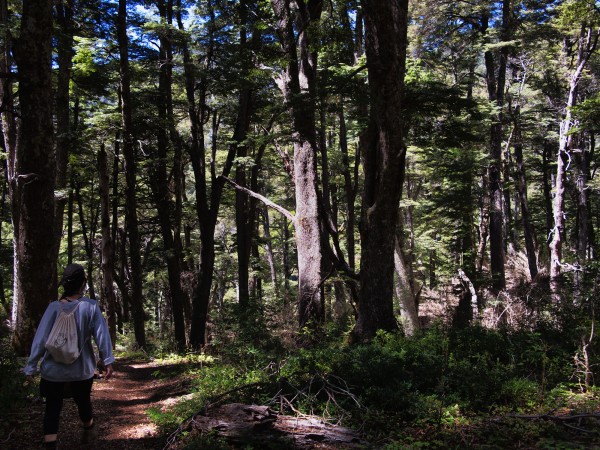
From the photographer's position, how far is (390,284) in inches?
298

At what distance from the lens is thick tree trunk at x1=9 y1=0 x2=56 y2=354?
593 centimetres

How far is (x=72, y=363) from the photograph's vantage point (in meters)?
4.09

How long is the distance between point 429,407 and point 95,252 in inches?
1117

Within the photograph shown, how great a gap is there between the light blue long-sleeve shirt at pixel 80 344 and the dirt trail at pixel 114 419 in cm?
101

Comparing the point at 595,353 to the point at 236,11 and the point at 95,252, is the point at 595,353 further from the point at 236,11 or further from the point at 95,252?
the point at 95,252

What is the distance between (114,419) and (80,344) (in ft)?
9.09

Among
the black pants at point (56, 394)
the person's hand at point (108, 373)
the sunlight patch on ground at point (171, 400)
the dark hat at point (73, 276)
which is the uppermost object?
the dark hat at point (73, 276)

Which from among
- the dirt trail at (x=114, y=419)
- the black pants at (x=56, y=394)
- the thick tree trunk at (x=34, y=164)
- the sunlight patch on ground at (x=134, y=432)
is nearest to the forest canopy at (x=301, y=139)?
the thick tree trunk at (x=34, y=164)

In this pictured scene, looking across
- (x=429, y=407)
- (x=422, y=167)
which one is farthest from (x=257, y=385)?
(x=422, y=167)

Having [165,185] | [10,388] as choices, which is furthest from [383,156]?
[165,185]

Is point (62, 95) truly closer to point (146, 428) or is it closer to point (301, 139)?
point (301, 139)

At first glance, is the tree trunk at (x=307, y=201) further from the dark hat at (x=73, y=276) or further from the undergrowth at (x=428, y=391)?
the dark hat at (x=73, y=276)

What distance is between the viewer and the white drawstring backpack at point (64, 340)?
3.96 metres

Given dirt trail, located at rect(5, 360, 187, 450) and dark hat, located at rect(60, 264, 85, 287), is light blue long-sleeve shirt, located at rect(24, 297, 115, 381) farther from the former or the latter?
dirt trail, located at rect(5, 360, 187, 450)
